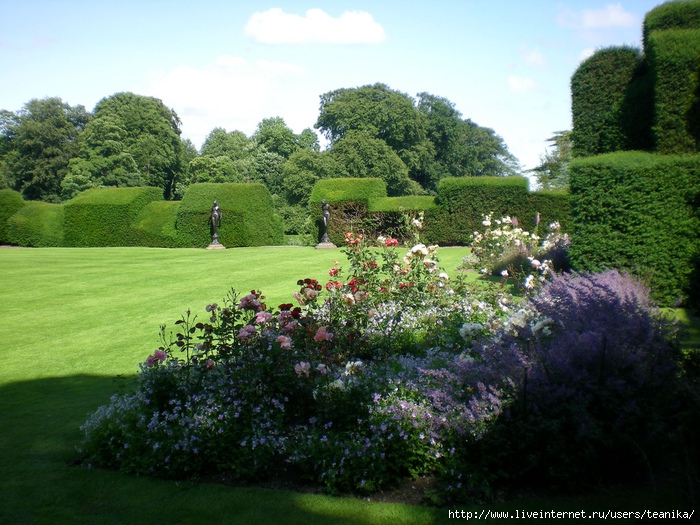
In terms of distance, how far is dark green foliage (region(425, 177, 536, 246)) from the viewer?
21.1 metres

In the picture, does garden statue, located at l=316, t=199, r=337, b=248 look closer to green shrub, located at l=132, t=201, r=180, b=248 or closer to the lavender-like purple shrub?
green shrub, located at l=132, t=201, r=180, b=248

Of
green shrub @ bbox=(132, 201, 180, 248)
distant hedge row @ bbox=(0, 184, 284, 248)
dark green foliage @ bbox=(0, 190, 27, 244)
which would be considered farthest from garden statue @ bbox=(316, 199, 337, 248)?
dark green foliage @ bbox=(0, 190, 27, 244)

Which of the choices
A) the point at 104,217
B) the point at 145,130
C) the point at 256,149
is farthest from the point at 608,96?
the point at 256,149

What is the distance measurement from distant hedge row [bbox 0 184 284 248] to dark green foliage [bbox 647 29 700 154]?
1790 cm

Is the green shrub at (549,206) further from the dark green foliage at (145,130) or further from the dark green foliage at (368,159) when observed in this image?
the dark green foliage at (145,130)

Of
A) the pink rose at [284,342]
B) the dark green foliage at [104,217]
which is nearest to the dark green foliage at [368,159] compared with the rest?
the dark green foliage at [104,217]

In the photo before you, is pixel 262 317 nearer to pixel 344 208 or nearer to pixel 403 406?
pixel 403 406

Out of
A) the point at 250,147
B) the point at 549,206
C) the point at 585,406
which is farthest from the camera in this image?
the point at 250,147

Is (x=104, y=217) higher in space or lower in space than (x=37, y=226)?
higher

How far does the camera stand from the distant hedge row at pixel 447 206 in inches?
821

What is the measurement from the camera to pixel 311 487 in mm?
3395

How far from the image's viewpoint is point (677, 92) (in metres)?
9.30

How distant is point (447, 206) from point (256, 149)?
126 ft

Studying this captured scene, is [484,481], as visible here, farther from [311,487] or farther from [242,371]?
[242,371]
